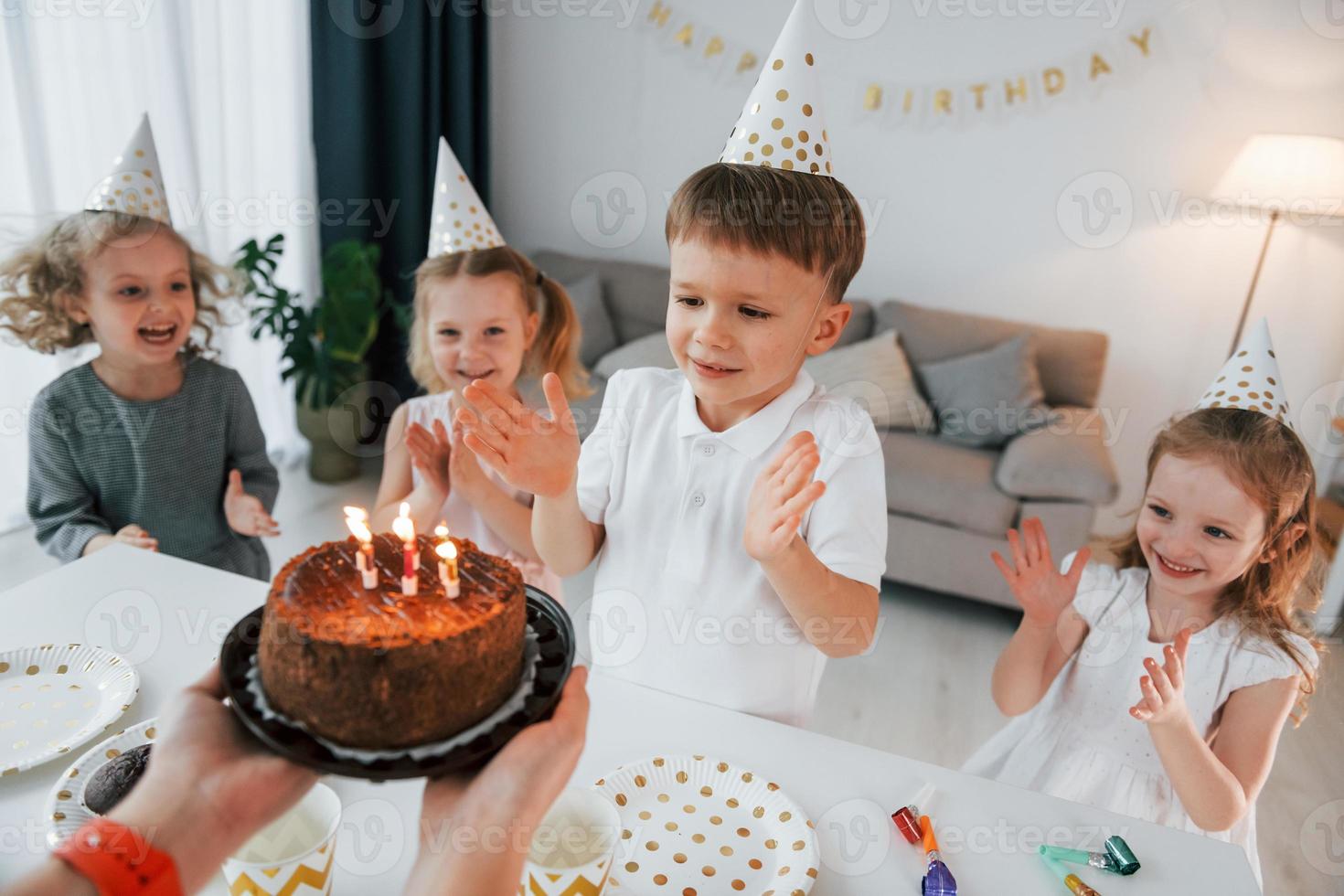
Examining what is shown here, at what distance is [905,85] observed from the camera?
3.55 m

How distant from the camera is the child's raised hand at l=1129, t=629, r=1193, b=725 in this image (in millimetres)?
1116

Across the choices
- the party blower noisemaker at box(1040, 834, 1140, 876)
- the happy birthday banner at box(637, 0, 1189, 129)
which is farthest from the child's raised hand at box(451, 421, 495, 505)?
the happy birthday banner at box(637, 0, 1189, 129)

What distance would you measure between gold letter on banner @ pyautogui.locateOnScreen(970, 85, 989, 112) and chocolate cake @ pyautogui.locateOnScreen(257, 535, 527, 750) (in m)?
3.44

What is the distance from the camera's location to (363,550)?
2.37 ft

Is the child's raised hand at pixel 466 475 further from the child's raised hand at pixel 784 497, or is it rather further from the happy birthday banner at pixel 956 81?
the happy birthday banner at pixel 956 81

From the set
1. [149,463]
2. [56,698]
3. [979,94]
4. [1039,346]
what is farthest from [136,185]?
[979,94]

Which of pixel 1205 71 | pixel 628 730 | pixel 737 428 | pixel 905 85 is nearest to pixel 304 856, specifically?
pixel 628 730

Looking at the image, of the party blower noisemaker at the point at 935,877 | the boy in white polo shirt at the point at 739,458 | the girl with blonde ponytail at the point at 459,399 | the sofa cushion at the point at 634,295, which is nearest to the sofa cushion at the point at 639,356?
the sofa cushion at the point at 634,295

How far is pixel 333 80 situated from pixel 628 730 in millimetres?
3180

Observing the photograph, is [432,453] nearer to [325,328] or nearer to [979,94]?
[325,328]

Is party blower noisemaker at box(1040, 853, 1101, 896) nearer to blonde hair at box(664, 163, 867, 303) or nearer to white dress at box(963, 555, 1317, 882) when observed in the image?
white dress at box(963, 555, 1317, 882)

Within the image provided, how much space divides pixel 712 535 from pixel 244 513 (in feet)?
3.22

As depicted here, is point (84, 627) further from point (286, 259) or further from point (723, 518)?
point (286, 259)

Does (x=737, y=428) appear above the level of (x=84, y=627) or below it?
above
